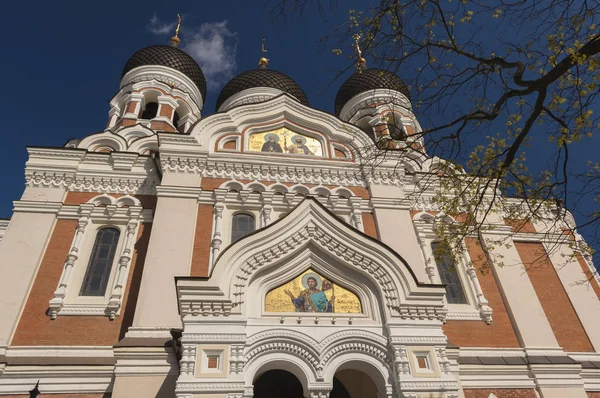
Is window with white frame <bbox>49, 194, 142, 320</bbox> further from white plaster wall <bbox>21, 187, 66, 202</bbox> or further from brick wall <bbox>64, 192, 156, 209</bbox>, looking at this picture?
white plaster wall <bbox>21, 187, 66, 202</bbox>

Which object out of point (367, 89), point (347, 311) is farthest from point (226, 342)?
point (367, 89)

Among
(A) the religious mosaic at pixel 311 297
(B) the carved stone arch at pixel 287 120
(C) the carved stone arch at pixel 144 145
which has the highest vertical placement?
(C) the carved stone arch at pixel 144 145

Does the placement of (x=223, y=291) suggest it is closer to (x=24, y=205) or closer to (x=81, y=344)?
(x=81, y=344)

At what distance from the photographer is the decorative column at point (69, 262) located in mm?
8445

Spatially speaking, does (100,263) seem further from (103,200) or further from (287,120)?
(287,120)

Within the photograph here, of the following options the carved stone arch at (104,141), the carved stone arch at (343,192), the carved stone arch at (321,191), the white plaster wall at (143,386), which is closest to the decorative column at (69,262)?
the white plaster wall at (143,386)

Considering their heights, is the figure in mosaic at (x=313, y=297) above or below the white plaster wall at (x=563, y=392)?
above

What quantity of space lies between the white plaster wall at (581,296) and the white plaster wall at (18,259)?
10.4 m

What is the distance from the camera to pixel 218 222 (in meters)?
9.84

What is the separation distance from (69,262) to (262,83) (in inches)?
446

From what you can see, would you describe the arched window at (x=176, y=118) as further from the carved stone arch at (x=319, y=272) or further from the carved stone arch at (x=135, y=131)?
the carved stone arch at (x=319, y=272)

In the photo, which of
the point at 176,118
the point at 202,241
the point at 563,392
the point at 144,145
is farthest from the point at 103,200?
the point at 563,392

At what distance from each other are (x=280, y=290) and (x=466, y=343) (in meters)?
4.16

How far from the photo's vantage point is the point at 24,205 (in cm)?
979
